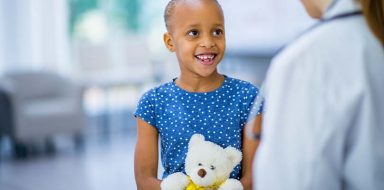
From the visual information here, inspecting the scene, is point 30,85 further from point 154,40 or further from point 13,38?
point 154,40

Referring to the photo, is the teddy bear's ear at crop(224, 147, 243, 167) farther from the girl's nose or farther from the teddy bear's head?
the girl's nose

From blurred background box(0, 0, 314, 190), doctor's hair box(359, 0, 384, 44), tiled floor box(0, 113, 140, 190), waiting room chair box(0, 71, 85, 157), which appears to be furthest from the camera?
waiting room chair box(0, 71, 85, 157)

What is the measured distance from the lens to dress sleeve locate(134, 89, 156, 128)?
912mm

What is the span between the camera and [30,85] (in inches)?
225

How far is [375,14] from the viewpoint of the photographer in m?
0.83

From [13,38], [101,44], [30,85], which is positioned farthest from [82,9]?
[30,85]

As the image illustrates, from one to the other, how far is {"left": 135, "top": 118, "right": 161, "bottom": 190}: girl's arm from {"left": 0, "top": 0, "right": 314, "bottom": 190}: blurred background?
336 cm

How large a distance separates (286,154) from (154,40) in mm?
6179

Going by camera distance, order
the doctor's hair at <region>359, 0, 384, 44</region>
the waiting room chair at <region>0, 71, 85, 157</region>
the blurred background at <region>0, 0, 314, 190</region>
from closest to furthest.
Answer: the doctor's hair at <region>359, 0, 384, 44</region>
the blurred background at <region>0, 0, 314, 190</region>
the waiting room chair at <region>0, 71, 85, 157</region>

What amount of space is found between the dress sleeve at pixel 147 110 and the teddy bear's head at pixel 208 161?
0.07 meters

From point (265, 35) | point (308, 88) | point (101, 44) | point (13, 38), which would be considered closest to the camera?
point (308, 88)

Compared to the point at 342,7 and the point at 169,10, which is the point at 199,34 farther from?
the point at 342,7

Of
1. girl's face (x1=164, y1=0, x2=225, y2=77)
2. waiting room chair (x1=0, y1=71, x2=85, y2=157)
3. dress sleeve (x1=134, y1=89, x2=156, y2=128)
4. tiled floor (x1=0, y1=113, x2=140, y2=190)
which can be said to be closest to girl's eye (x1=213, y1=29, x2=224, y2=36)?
girl's face (x1=164, y1=0, x2=225, y2=77)

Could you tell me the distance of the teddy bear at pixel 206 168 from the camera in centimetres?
86
